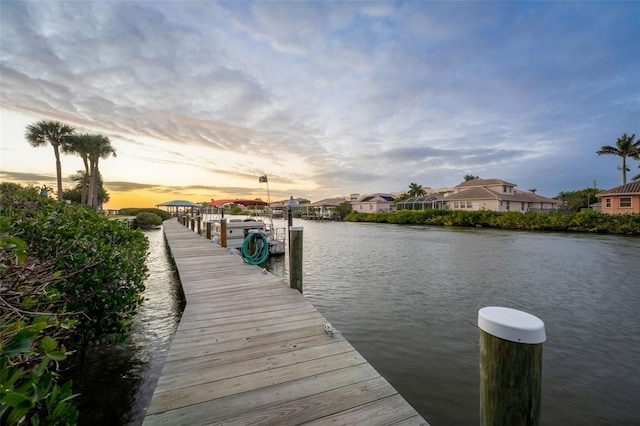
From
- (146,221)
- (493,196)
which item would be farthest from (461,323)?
(493,196)

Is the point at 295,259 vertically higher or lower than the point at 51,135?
lower

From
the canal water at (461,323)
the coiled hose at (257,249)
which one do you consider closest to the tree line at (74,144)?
the coiled hose at (257,249)

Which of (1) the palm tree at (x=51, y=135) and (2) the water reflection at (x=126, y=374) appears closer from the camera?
(2) the water reflection at (x=126, y=374)

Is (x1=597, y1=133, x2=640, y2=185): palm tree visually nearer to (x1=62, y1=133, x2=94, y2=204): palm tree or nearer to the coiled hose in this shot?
the coiled hose

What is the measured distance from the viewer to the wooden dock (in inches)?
84.9

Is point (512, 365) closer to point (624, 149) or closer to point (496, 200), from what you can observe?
point (496, 200)

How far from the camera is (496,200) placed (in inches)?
1496

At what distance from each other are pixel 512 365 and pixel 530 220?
3574 centimetres

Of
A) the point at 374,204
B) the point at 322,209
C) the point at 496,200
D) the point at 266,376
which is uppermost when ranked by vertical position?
the point at 374,204

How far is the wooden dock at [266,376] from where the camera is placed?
7.07ft

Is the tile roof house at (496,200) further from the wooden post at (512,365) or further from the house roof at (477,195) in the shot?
the wooden post at (512,365)

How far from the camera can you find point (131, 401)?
3.51 meters

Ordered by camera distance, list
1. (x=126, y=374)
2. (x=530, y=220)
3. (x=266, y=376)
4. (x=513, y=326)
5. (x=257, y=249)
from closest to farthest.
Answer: (x=513, y=326) → (x=266, y=376) → (x=126, y=374) → (x=257, y=249) → (x=530, y=220)

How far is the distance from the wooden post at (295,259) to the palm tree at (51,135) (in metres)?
38.5
